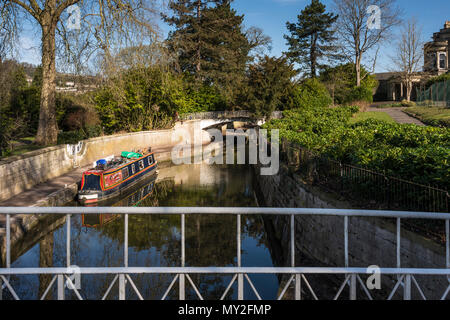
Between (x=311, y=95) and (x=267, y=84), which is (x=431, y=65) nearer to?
(x=311, y=95)

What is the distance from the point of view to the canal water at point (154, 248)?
9.12m

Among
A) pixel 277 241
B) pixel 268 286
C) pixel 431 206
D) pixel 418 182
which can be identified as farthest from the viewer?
pixel 277 241

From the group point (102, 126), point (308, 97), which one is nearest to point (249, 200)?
point (102, 126)

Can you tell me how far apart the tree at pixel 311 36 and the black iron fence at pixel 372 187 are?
43.0 metres

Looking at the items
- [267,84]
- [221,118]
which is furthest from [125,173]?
[221,118]

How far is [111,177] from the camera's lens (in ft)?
53.9

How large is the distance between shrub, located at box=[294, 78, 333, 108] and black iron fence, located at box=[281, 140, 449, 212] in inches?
1229

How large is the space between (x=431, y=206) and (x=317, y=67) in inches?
1885

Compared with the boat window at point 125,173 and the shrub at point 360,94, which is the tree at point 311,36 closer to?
the shrub at point 360,94

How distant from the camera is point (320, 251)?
858cm

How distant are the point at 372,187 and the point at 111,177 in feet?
39.1

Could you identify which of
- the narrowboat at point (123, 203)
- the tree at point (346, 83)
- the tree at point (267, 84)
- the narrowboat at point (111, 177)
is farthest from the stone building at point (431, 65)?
the narrowboat at point (111, 177)

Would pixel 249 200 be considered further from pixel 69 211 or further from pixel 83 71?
pixel 69 211

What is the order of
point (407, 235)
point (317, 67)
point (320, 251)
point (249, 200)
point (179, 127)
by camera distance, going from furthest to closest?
point (317, 67)
point (179, 127)
point (249, 200)
point (320, 251)
point (407, 235)
